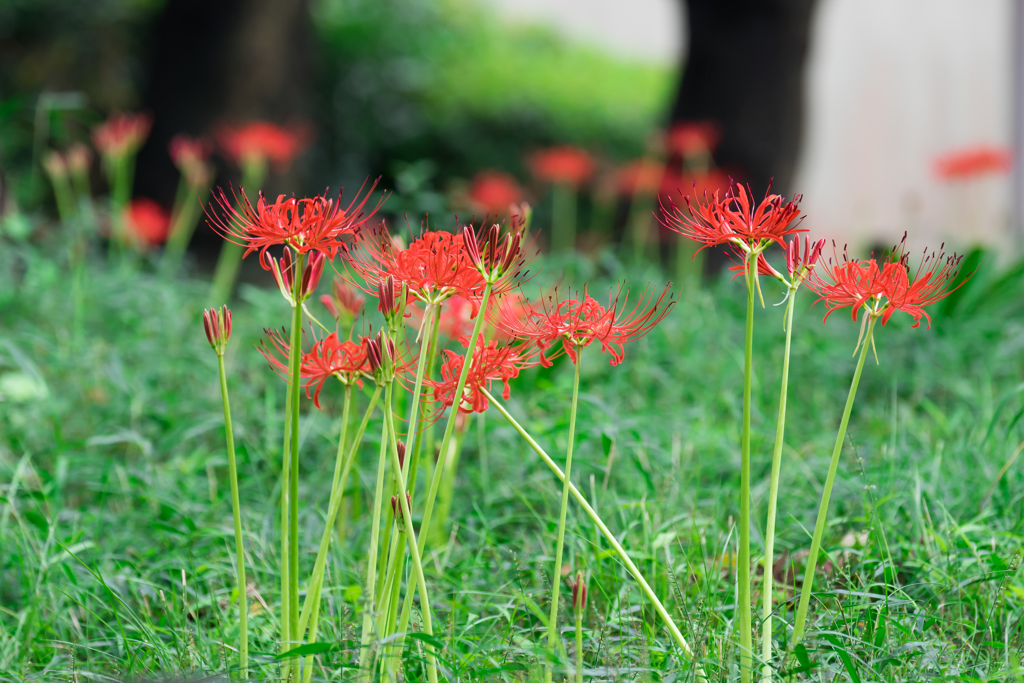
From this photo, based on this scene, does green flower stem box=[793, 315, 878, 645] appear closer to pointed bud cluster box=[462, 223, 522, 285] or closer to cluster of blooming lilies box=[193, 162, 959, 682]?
cluster of blooming lilies box=[193, 162, 959, 682]

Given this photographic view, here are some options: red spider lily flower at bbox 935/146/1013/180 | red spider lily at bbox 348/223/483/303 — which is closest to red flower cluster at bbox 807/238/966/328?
red spider lily at bbox 348/223/483/303

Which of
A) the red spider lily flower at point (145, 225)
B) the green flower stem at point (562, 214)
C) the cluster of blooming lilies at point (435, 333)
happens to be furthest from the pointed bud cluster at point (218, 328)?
the green flower stem at point (562, 214)

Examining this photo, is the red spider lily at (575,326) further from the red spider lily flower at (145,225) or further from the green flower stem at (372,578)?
the red spider lily flower at (145,225)

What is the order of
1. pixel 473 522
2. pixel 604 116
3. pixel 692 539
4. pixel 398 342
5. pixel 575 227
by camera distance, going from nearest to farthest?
pixel 398 342 < pixel 692 539 < pixel 473 522 < pixel 575 227 < pixel 604 116

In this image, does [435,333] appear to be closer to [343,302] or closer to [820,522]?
[343,302]

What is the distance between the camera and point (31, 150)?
665 cm

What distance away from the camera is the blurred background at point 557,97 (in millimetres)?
4672

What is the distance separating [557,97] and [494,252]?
26.7ft

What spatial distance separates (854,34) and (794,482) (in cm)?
848

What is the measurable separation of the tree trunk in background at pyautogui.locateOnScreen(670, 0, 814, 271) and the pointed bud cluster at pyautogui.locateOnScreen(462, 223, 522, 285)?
4095 mm

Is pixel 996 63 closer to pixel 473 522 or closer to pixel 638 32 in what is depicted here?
pixel 638 32

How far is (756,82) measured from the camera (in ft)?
16.0

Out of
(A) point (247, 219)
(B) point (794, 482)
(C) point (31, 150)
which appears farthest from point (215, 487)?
(C) point (31, 150)

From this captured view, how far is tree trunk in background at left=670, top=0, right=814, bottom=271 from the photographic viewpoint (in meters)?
4.86
